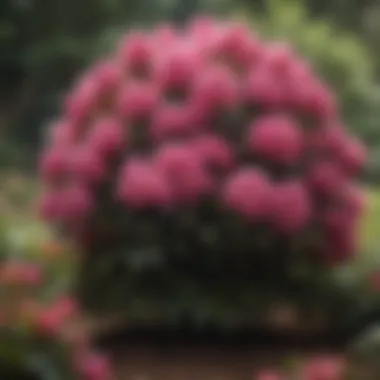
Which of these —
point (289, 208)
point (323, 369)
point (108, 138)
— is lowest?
point (323, 369)

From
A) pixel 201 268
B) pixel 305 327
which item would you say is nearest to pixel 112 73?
pixel 201 268

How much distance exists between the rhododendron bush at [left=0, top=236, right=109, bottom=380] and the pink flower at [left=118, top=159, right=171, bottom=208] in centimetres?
11

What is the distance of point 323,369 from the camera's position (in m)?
1.89

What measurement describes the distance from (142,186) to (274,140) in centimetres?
17

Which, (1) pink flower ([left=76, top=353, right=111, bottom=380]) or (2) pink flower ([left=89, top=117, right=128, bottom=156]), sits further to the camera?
(2) pink flower ([left=89, top=117, right=128, bottom=156])

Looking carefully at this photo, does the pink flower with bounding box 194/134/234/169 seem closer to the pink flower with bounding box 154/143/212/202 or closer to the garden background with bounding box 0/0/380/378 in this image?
the pink flower with bounding box 154/143/212/202

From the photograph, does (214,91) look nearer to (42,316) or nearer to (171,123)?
(171,123)

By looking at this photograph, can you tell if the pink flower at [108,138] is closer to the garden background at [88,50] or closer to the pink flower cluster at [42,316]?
the garden background at [88,50]

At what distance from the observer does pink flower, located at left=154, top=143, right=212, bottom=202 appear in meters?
1.93

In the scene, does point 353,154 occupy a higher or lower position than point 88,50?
lower

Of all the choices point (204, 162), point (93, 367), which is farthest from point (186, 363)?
point (204, 162)

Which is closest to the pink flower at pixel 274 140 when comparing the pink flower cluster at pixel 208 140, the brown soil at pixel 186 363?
the pink flower cluster at pixel 208 140

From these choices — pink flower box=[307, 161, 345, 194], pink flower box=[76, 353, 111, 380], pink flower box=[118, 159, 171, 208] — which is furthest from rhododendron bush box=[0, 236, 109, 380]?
pink flower box=[307, 161, 345, 194]

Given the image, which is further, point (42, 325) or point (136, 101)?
point (136, 101)
